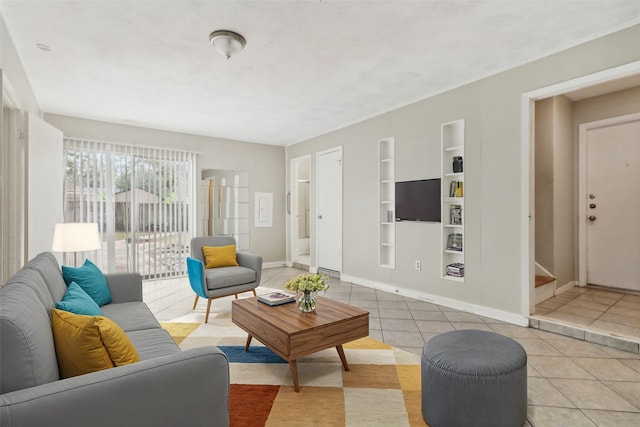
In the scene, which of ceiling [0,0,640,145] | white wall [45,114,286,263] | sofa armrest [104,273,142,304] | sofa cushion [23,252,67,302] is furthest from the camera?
white wall [45,114,286,263]

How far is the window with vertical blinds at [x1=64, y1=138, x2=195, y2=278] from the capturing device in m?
4.88

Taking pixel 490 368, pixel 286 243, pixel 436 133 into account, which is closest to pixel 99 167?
pixel 286 243

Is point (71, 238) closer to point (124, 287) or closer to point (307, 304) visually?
point (124, 287)

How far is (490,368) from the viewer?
65.0 inches

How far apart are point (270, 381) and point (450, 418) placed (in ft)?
3.72

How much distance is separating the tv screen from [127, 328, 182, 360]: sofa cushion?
3.20 metres

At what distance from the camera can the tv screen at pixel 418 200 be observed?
13.4 feet

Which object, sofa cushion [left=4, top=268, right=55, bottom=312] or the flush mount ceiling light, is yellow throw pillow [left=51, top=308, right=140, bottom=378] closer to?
sofa cushion [left=4, top=268, right=55, bottom=312]

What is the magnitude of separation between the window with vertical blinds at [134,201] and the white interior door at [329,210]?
7.34ft

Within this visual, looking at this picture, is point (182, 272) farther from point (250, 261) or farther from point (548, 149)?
point (548, 149)

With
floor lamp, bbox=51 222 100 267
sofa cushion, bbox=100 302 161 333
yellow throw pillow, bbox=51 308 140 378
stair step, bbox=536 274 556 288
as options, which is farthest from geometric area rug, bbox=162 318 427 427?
stair step, bbox=536 274 556 288

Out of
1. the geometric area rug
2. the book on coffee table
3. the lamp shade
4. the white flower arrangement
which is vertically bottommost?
the geometric area rug

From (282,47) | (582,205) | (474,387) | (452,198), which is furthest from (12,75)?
(582,205)

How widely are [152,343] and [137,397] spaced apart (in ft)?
2.63
